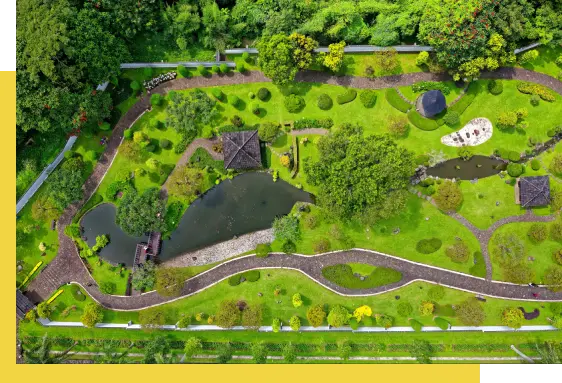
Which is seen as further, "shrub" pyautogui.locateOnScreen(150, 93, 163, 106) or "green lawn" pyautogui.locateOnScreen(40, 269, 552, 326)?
"shrub" pyautogui.locateOnScreen(150, 93, 163, 106)

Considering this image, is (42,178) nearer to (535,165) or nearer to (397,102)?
(397,102)

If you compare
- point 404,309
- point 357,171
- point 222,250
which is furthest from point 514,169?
point 222,250

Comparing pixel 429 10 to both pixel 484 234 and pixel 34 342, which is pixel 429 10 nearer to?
pixel 484 234

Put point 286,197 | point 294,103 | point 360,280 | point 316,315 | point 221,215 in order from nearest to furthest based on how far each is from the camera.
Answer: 1. point 316,315
2. point 360,280
3. point 294,103
4. point 286,197
5. point 221,215

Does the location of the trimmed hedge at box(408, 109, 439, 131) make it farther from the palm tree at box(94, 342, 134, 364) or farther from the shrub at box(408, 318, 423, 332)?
the palm tree at box(94, 342, 134, 364)

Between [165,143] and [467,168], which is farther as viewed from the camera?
[165,143]

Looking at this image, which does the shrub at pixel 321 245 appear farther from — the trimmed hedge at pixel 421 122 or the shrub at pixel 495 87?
the shrub at pixel 495 87

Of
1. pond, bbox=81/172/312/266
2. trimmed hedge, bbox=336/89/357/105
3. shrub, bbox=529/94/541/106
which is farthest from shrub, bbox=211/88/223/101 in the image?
shrub, bbox=529/94/541/106

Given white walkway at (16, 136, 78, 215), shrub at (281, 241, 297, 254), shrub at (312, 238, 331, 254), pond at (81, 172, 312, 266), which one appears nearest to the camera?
shrub at (312, 238, 331, 254)
